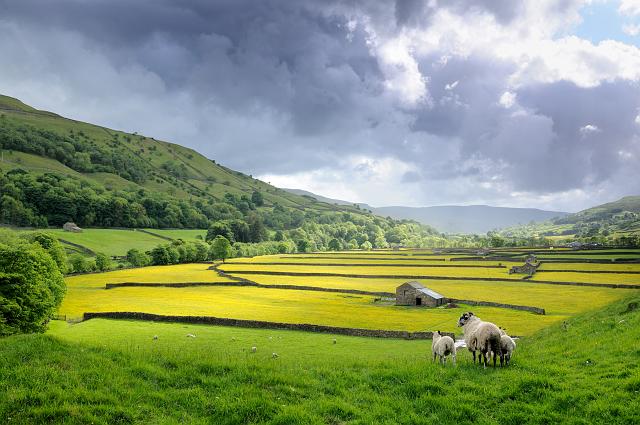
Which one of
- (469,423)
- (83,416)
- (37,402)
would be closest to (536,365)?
(469,423)

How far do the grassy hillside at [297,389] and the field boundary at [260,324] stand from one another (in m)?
26.3

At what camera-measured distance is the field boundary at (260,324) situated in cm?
4319

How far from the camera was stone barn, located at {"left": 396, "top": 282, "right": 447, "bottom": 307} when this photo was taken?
65000 mm

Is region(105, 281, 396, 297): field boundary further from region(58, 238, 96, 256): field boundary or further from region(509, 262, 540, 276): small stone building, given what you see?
region(58, 238, 96, 256): field boundary

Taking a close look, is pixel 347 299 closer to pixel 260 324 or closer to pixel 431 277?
pixel 260 324

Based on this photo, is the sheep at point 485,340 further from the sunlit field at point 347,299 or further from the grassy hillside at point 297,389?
the sunlit field at point 347,299

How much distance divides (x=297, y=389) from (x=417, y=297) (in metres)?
55.5

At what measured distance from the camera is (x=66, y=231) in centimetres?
16600

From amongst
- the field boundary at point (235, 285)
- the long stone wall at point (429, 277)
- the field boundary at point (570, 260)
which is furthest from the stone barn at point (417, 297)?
the field boundary at point (570, 260)

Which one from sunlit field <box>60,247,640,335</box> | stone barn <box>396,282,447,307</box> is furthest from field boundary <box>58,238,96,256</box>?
stone barn <box>396,282,447,307</box>

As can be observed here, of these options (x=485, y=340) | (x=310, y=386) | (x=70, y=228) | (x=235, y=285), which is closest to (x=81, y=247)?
(x=70, y=228)

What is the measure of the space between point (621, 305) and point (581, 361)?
1585 centimetres

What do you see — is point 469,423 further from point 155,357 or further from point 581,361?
point 155,357

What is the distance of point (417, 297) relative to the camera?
6606cm
